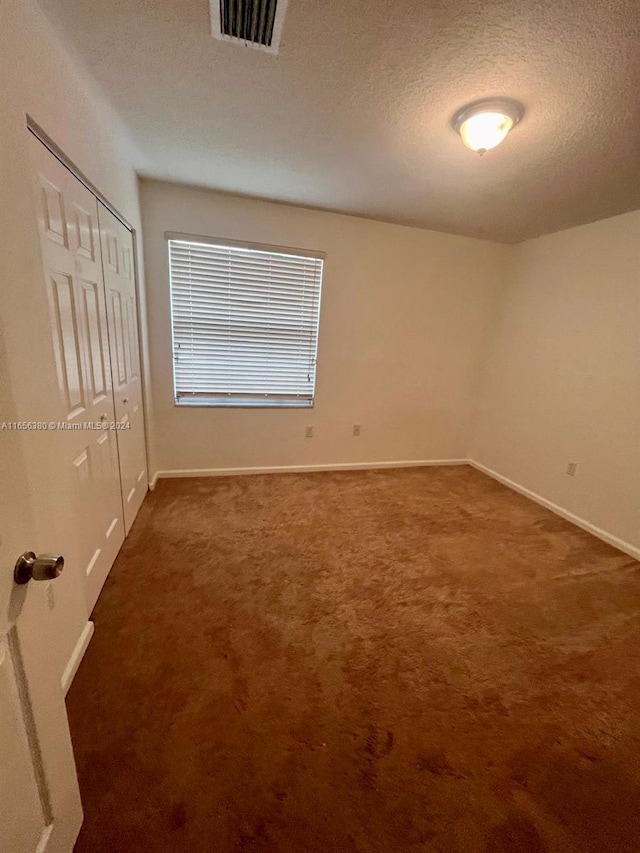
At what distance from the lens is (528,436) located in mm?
3344

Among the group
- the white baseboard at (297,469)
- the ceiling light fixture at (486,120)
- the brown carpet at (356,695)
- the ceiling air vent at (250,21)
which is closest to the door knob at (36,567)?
the brown carpet at (356,695)

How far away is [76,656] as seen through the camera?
1434 millimetres

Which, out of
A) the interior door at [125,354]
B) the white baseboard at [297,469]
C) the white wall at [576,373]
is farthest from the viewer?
the white baseboard at [297,469]

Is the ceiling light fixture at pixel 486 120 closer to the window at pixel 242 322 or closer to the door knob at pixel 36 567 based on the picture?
the window at pixel 242 322

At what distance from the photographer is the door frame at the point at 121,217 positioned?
1184 millimetres

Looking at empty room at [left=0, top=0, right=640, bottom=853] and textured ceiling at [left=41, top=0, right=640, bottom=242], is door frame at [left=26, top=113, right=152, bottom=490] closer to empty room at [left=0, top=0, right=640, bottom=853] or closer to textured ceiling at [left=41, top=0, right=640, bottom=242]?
empty room at [left=0, top=0, right=640, bottom=853]

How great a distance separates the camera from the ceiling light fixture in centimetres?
146

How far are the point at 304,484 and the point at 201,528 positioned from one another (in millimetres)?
1090

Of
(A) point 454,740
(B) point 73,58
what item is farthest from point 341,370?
(A) point 454,740

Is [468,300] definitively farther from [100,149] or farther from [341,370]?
→ [100,149]

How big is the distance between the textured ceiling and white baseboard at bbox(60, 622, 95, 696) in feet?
7.85

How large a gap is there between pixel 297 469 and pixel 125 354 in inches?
75.1

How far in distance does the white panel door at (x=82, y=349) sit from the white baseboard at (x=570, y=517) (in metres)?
3.52

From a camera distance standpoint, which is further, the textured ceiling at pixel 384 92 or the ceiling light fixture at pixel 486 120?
the ceiling light fixture at pixel 486 120
